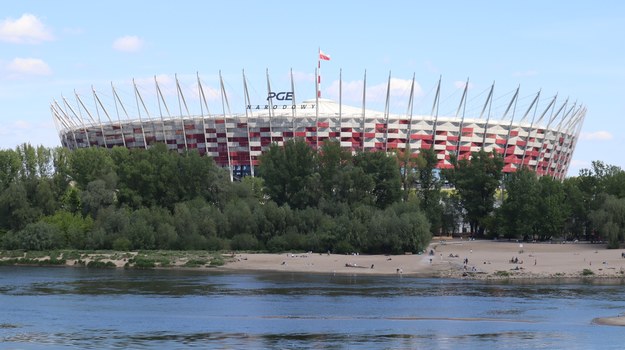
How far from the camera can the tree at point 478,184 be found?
4769 inches

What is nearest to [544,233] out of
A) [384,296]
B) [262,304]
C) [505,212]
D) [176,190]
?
[505,212]

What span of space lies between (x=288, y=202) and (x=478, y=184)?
77.3ft

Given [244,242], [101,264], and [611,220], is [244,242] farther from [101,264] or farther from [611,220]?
[611,220]

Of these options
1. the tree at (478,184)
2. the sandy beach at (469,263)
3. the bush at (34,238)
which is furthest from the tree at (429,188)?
the bush at (34,238)

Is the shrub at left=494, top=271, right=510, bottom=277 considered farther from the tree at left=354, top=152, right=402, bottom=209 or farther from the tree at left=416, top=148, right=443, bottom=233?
the tree at left=416, top=148, right=443, bottom=233

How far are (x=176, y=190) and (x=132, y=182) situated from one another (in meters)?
5.25

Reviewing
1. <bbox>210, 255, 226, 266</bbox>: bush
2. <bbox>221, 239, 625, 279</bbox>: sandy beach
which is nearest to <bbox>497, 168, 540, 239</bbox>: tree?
<bbox>221, 239, 625, 279</bbox>: sandy beach

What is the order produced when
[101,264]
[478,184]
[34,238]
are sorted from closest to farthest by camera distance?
[101,264], [34,238], [478,184]

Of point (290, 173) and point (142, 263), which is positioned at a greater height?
point (290, 173)

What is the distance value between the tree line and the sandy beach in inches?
173

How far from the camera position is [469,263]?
3538 inches

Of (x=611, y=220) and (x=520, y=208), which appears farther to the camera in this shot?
(x=520, y=208)

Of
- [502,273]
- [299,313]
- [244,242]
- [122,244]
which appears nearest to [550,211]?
[502,273]

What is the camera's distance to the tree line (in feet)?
342
